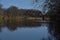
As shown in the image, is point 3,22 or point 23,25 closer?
point 3,22

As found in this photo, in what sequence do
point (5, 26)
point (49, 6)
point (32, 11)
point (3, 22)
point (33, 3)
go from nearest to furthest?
point (49, 6), point (33, 3), point (32, 11), point (3, 22), point (5, 26)

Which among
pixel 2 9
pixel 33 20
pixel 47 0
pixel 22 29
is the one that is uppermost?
pixel 47 0

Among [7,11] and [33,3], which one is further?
[7,11]

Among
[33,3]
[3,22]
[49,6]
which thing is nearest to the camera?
[49,6]

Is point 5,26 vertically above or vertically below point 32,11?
below

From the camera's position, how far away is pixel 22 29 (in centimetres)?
473

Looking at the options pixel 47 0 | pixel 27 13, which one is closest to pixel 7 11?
pixel 27 13

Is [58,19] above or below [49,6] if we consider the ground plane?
below

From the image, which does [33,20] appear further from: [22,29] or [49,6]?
[49,6]

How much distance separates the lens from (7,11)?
14.0 ft

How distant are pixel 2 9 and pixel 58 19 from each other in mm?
1614

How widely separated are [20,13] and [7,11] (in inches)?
12.3

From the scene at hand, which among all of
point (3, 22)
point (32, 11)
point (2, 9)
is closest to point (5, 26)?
point (3, 22)

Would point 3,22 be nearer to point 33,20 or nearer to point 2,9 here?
point 2,9
